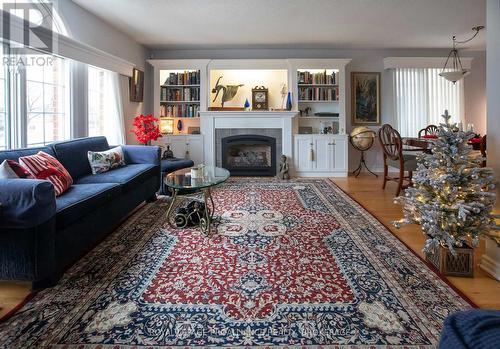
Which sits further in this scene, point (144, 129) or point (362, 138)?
point (362, 138)

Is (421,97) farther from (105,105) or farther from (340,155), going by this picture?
(105,105)

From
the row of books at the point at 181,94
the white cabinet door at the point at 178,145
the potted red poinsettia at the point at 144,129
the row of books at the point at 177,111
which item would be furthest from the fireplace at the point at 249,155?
the potted red poinsettia at the point at 144,129

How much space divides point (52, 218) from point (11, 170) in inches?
22.8

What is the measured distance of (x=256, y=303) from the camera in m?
1.86

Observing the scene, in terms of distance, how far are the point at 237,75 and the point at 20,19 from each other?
4152mm

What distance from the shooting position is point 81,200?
2471 mm

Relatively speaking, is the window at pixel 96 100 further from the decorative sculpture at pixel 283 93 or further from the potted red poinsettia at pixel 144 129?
the decorative sculpture at pixel 283 93

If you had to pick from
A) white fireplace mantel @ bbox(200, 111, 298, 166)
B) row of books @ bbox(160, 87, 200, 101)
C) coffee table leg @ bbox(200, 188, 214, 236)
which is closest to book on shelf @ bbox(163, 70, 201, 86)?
row of books @ bbox(160, 87, 200, 101)

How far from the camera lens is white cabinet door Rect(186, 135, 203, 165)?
6363 millimetres

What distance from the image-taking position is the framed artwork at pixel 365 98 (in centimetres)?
660

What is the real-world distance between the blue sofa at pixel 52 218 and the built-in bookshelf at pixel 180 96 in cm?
321

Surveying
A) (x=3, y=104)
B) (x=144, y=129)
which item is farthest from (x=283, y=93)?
(x=3, y=104)

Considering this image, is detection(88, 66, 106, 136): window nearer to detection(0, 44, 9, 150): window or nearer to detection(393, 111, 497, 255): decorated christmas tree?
detection(0, 44, 9, 150): window

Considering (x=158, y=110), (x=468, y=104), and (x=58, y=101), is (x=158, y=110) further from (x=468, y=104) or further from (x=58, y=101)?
(x=468, y=104)
